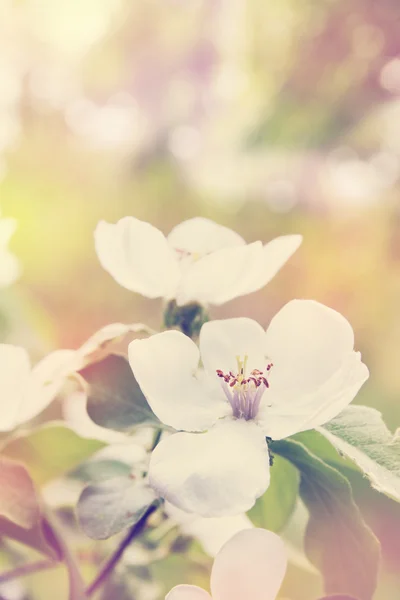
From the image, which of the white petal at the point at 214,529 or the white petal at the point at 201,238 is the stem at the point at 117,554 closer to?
the white petal at the point at 214,529

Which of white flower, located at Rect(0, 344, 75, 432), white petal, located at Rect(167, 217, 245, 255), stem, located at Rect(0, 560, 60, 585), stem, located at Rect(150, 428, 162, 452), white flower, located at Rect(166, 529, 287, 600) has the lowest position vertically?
stem, located at Rect(0, 560, 60, 585)

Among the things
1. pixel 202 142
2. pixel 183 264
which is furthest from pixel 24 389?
pixel 202 142

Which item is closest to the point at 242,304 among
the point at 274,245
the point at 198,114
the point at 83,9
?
the point at 274,245

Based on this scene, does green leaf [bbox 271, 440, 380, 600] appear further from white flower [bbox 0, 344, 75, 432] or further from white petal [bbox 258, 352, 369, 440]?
white flower [bbox 0, 344, 75, 432]

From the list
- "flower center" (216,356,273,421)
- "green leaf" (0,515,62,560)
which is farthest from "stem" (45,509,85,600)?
"flower center" (216,356,273,421)

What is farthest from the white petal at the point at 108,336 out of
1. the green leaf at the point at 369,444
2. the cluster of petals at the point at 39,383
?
the green leaf at the point at 369,444
